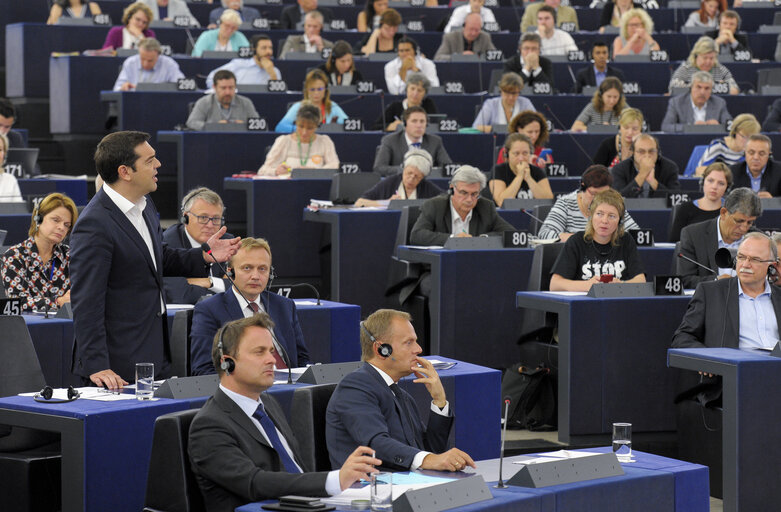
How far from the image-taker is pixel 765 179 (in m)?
7.66

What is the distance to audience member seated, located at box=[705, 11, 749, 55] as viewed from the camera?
37.1 ft

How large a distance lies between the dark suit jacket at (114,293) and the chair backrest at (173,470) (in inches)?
27.7

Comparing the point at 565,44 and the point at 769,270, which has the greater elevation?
the point at 565,44

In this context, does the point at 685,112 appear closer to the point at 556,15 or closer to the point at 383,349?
the point at 556,15

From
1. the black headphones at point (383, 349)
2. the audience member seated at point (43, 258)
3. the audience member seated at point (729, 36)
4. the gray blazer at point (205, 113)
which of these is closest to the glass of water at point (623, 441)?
the black headphones at point (383, 349)

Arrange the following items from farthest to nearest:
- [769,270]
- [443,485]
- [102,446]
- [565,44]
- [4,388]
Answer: [565,44], [769,270], [4,388], [102,446], [443,485]

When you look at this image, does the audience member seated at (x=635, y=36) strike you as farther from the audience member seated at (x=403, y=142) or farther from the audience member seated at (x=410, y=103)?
the audience member seated at (x=403, y=142)

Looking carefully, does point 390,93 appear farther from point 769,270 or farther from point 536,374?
point 769,270

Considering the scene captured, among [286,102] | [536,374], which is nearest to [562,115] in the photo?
[286,102]

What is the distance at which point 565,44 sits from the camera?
11.1 m

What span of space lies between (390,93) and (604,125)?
1.64 metres

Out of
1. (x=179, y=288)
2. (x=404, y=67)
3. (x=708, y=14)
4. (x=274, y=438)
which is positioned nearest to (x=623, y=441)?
(x=274, y=438)

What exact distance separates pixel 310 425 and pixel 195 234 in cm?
212

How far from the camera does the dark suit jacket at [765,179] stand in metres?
7.62
